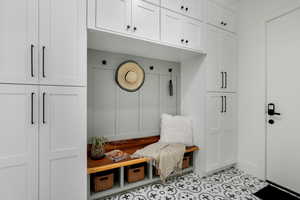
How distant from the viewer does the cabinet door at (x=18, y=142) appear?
49.4 inches

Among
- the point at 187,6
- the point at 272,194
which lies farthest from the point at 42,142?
the point at 272,194

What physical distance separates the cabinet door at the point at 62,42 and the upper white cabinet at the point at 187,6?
1.02 m

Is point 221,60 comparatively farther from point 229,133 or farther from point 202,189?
point 202,189

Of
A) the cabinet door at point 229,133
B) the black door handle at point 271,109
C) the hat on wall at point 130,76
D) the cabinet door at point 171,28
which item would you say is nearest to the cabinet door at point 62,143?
the hat on wall at point 130,76

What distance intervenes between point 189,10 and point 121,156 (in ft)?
6.85

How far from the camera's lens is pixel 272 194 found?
1987 mm

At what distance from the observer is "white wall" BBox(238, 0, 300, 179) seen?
235cm

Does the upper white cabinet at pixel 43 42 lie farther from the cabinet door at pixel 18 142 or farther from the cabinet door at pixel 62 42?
the cabinet door at pixel 18 142

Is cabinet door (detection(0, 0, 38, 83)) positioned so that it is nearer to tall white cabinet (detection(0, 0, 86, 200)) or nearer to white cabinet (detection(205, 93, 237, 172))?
tall white cabinet (detection(0, 0, 86, 200))

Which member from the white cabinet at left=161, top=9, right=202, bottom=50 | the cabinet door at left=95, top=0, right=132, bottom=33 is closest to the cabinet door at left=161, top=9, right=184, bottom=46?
the white cabinet at left=161, top=9, right=202, bottom=50

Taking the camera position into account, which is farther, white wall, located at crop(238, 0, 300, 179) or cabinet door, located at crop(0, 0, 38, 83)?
white wall, located at crop(238, 0, 300, 179)

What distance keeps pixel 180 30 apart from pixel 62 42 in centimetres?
140

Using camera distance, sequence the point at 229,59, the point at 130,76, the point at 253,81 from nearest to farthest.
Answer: the point at 130,76 → the point at 253,81 → the point at 229,59

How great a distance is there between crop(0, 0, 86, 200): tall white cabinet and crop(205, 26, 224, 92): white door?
66.5 inches
